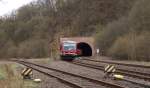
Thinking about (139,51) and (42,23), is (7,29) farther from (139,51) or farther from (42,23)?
(139,51)

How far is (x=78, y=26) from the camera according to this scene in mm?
94750

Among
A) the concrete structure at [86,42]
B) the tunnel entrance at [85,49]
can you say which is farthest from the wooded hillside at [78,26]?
the tunnel entrance at [85,49]

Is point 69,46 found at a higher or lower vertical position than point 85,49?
lower

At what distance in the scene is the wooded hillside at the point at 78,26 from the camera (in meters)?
54.9

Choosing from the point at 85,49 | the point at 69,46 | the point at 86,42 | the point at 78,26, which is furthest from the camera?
the point at 78,26

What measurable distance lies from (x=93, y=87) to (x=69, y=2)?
93283 millimetres

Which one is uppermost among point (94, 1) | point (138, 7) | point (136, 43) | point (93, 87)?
point (94, 1)

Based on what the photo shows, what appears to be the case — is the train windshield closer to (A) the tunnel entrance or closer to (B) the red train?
(B) the red train

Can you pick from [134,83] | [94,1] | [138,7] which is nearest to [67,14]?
[94,1]

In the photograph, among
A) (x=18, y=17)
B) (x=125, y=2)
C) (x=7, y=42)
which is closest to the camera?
(x=125, y=2)

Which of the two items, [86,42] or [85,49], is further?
[85,49]

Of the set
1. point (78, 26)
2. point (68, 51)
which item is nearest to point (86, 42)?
point (68, 51)

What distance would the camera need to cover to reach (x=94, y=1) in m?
96.3

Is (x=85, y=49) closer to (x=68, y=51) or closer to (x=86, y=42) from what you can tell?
(x=86, y=42)
